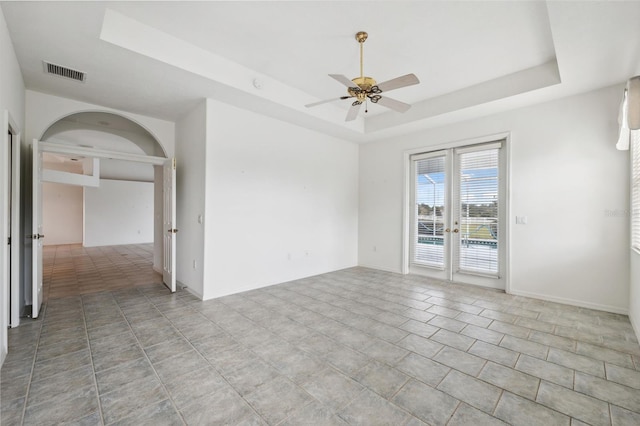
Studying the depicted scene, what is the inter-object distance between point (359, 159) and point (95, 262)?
275 inches

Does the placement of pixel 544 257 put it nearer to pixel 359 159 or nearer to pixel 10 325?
pixel 359 159

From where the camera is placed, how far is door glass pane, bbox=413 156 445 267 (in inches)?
Result: 208

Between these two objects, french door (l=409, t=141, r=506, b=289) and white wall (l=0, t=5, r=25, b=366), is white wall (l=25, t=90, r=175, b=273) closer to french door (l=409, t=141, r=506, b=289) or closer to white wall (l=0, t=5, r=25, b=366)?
white wall (l=0, t=5, r=25, b=366)

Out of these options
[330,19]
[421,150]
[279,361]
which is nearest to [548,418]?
[279,361]

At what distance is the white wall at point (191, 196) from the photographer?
4090 millimetres

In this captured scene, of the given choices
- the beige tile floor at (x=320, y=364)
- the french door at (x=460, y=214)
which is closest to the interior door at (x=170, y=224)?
A: the beige tile floor at (x=320, y=364)

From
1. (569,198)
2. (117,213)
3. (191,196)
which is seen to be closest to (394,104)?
(569,198)

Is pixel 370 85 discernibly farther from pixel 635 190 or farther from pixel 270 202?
pixel 635 190

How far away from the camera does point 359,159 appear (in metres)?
6.54

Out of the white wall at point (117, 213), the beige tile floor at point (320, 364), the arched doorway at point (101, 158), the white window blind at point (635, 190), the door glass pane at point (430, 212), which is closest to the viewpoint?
the beige tile floor at point (320, 364)

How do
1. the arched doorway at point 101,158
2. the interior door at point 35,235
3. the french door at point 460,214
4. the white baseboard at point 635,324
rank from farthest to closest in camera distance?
the french door at point 460,214
the arched doorway at point 101,158
the interior door at point 35,235
the white baseboard at point 635,324

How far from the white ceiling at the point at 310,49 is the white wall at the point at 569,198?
35cm

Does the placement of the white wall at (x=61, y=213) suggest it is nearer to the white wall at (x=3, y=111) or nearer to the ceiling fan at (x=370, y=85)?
the white wall at (x=3, y=111)

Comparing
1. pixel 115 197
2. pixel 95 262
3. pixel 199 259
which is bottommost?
pixel 95 262
